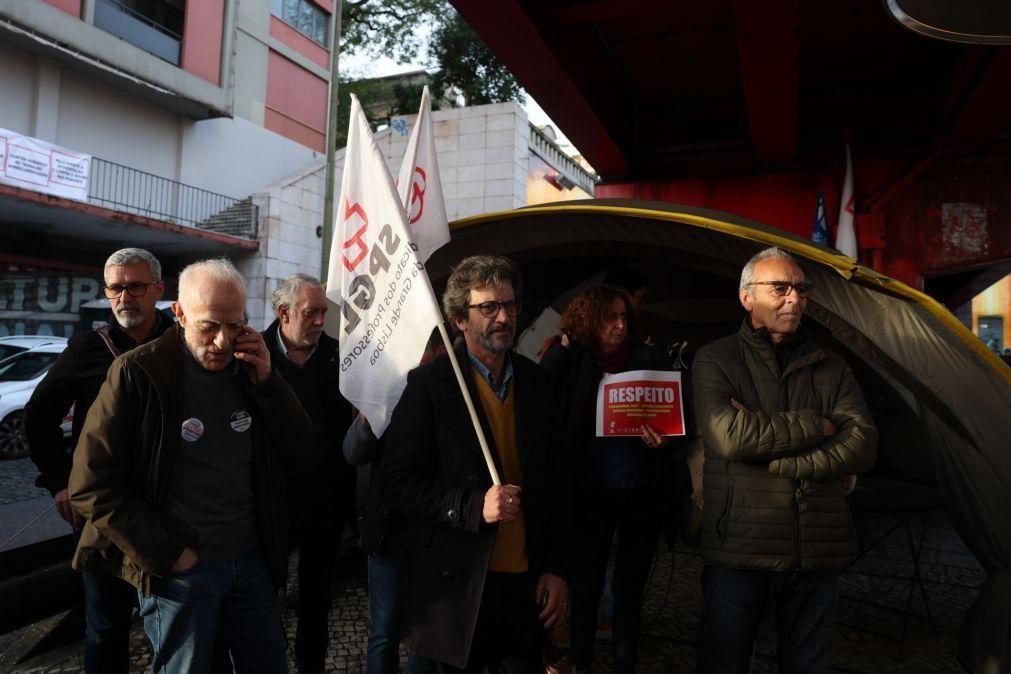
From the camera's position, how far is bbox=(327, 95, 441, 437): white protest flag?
2.44 metres

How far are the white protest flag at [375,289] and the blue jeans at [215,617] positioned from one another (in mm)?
663

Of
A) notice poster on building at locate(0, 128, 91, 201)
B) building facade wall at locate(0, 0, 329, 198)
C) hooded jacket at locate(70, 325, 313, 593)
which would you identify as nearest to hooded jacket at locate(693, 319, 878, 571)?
hooded jacket at locate(70, 325, 313, 593)

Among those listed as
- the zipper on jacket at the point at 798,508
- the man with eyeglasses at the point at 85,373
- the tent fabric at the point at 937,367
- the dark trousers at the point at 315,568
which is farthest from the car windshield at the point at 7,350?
the zipper on jacket at the point at 798,508

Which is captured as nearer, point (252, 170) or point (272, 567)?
point (272, 567)

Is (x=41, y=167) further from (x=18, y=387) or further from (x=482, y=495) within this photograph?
(x=482, y=495)

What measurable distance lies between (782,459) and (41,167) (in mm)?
15661

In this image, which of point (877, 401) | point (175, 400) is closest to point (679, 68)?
point (877, 401)

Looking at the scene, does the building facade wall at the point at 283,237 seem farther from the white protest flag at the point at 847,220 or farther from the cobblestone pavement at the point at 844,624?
the white protest flag at the point at 847,220

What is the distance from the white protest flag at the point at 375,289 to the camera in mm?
2439

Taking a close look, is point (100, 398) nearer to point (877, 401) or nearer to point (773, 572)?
point (773, 572)

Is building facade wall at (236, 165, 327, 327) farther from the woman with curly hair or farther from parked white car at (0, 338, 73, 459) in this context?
the woman with curly hair

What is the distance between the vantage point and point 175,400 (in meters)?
2.00

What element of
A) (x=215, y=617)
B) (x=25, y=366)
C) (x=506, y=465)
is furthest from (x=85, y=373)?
(x=25, y=366)

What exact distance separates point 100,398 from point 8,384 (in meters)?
8.39
